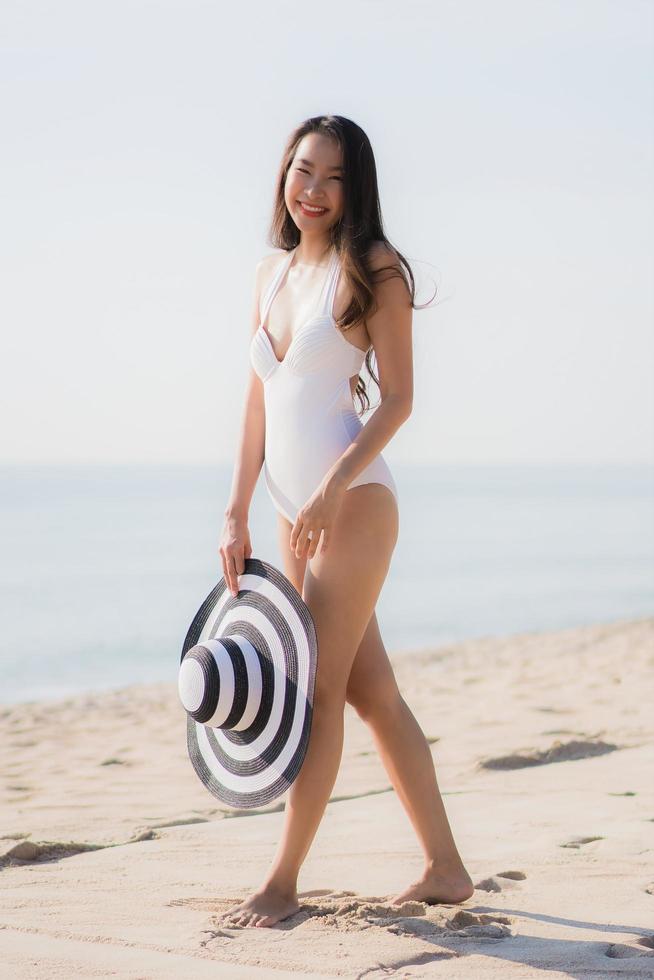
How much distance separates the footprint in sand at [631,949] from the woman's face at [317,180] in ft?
6.12

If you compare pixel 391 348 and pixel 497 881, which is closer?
pixel 391 348

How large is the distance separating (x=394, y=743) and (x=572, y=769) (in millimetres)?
2144

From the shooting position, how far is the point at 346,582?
282cm

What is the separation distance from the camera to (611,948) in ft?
8.49

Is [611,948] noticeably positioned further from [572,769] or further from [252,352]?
[572,769]

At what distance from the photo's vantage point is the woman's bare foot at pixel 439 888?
116 inches

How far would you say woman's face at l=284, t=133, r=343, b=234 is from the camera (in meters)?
2.95

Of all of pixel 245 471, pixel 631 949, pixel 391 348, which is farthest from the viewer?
pixel 245 471

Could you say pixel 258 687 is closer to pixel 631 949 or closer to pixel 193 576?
pixel 631 949

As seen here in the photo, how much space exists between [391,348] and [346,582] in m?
0.59

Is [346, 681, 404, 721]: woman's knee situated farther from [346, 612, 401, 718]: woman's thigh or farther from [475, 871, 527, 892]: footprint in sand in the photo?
[475, 871, 527, 892]: footprint in sand

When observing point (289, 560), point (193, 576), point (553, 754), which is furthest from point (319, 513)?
point (193, 576)

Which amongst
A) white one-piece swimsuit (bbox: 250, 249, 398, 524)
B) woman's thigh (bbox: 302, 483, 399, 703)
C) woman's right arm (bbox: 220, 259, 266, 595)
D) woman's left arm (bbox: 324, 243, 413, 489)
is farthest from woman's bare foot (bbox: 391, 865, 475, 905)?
woman's left arm (bbox: 324, 243, 413, 489)

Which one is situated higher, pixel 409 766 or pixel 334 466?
pixel 334 466
